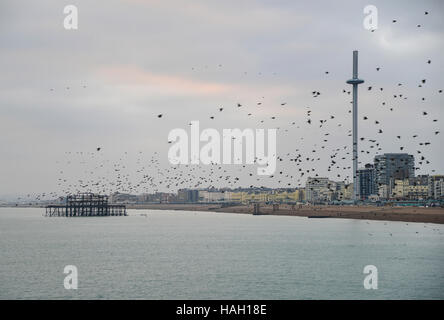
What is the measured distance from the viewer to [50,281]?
5888 centimetres

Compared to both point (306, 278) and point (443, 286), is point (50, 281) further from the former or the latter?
point (443, 286)

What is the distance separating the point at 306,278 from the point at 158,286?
15534 millimetres

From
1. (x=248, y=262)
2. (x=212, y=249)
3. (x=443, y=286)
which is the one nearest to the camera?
(x=443, y=286)

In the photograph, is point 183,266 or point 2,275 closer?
point 2,275

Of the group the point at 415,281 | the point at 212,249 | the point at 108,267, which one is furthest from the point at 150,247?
the point at 415,281

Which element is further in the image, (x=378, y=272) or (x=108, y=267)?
(x=108, y=267)

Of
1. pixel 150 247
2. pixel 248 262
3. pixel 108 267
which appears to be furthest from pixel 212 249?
pixel 108 267
